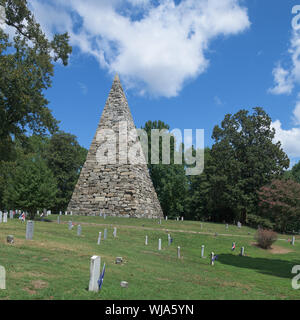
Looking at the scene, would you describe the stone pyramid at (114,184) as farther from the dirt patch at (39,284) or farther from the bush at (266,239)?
the dirt patch at (39,284)

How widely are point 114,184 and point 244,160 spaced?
2213 cm

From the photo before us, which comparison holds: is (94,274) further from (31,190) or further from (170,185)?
(170,185)

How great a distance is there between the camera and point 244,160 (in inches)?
1791

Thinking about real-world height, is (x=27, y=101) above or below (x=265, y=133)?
below

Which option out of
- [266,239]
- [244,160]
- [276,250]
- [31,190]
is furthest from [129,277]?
[244,160]

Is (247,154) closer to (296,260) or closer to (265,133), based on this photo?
(265,133)

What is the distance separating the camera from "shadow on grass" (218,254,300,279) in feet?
46.8

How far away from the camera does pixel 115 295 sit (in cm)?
695

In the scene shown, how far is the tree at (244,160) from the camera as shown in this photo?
42.6 metres

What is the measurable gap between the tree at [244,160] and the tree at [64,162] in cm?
2628

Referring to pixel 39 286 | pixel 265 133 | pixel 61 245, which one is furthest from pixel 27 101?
pixel 265 133

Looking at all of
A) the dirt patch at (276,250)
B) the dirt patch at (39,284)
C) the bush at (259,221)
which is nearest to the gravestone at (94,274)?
the dirt patch at (39,284)
